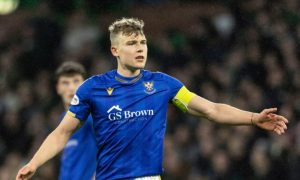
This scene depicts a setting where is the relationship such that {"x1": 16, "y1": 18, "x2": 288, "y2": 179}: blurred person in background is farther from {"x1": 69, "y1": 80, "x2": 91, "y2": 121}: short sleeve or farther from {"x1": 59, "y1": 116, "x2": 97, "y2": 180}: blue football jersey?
{"x1": 59, "y1": 116, "x2": 97, "y2": 180}: blue football jersey

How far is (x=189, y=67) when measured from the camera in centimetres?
1330

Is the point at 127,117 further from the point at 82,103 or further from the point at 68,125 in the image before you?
the point at 68,125

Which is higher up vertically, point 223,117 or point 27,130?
point 223,117

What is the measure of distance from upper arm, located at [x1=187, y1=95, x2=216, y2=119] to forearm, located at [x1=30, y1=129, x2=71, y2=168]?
1026 millimetres

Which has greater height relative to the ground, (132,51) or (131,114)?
(132,51)

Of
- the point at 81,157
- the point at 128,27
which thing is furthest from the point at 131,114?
the point at 81,157

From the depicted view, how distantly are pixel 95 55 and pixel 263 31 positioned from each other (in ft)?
10.8

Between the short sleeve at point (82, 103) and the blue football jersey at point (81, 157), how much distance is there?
1.75m

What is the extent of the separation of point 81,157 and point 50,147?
1755mm

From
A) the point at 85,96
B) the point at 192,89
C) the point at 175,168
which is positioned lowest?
the point at 175,168

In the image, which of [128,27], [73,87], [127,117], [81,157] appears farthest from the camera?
[73,87]

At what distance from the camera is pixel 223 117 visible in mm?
6711

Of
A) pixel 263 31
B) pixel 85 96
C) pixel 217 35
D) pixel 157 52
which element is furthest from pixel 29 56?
pixel 85 96

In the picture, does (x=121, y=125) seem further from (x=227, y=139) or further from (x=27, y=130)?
(x=27, y=130)
